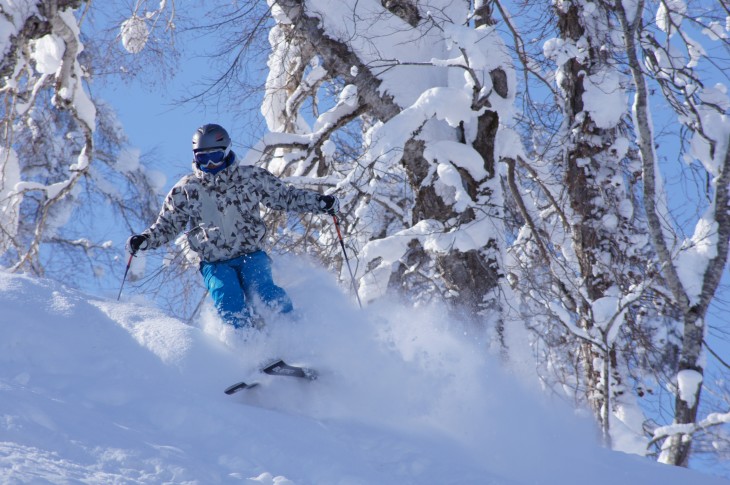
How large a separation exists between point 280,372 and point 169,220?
146 cm

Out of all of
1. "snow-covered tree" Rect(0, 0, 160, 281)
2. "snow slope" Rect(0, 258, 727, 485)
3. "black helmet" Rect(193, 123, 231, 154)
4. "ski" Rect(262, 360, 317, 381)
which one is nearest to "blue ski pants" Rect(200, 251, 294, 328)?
"snow slope" Rect(0, 258, 727, 485)

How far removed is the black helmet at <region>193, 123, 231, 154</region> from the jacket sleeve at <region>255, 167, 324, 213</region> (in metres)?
0.37

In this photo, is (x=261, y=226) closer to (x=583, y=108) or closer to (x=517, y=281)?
(x=517, y=281)

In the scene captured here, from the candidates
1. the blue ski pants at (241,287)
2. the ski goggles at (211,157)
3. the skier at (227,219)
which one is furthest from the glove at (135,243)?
the ski goggles at (211,157)

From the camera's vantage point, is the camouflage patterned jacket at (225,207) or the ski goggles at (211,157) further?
the camouflage patterned jacket at (225,207)

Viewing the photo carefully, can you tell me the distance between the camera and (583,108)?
29.3ft

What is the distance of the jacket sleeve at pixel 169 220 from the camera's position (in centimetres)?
506

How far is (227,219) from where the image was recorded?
4.96m

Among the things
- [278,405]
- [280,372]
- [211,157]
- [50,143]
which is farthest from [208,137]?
[50,143]

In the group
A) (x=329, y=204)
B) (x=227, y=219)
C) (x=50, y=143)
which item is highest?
(x=50, y=143)

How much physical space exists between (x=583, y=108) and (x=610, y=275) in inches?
82.1

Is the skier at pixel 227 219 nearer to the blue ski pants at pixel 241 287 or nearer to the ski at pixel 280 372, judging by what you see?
the blue ski pants at pixel 241 287

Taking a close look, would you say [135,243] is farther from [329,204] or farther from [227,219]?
[329,204]

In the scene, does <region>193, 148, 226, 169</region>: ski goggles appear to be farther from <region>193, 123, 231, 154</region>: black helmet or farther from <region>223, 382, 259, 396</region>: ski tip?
<region>223, 382, 259, 396</region>: ski tip
